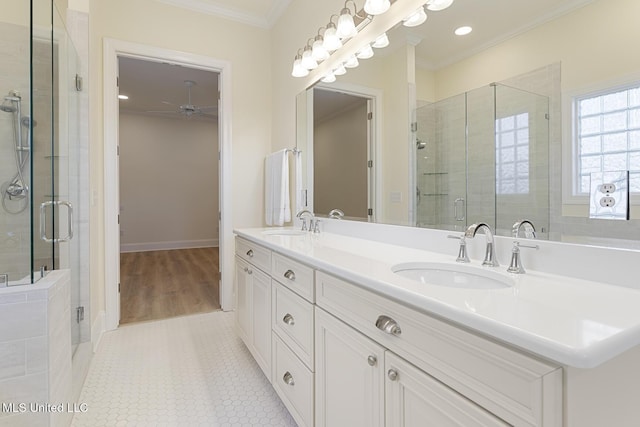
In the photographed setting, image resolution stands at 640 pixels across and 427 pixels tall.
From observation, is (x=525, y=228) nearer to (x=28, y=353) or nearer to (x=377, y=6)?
(x=377, y=6)

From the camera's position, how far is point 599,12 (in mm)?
938

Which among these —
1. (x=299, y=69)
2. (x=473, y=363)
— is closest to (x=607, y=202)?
(x=473, y=363)

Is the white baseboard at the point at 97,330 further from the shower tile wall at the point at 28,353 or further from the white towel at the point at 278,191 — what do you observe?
the white towel at the point at 278,191

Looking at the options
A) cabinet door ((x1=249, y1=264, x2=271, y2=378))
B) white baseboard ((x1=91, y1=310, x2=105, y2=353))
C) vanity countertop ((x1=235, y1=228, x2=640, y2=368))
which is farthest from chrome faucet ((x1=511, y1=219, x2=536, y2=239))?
white baseboard ((x1=91, y1=310, x2=105, y2=353))

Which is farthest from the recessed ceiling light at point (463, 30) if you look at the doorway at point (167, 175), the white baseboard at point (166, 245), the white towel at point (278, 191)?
the white baseboard at point (166, 245)

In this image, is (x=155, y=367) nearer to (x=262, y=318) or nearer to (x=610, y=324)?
(x=262, y=318)

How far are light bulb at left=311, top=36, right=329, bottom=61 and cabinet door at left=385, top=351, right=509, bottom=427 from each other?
2004mm

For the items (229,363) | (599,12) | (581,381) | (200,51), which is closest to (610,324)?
(581,381)

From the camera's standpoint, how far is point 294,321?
1.44 metres

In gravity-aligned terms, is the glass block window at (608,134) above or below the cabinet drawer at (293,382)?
above

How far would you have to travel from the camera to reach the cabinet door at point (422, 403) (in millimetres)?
671

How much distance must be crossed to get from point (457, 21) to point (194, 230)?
244 inches

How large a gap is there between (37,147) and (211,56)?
1816mm

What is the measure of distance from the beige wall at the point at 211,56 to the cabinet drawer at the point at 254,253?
3.08ft
